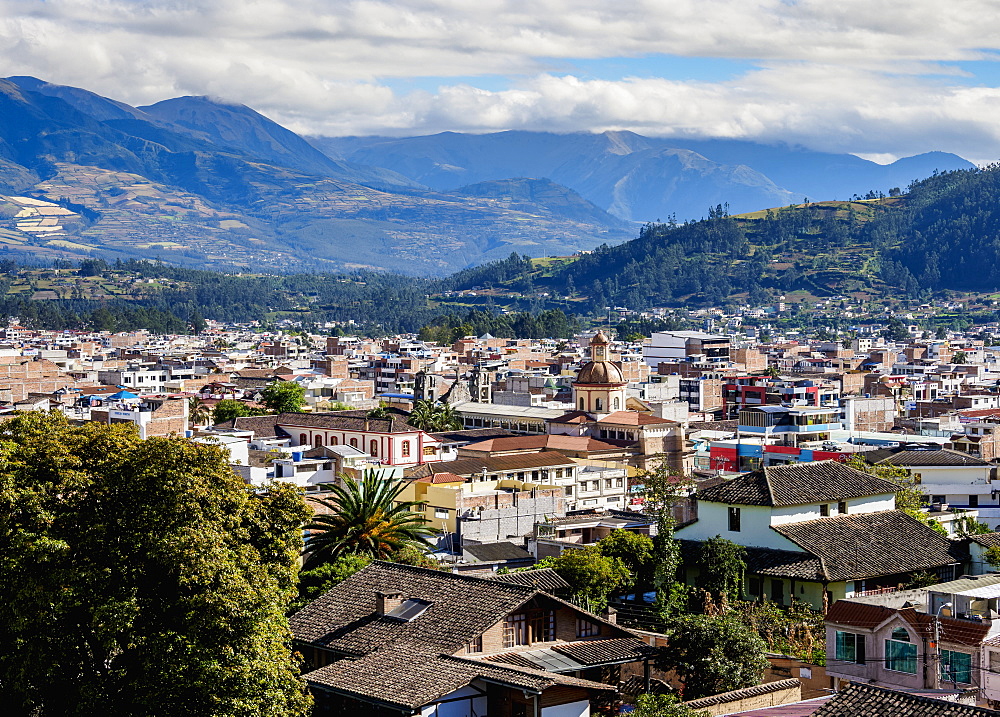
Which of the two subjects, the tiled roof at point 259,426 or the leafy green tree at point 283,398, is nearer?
the tiled roof at point 259,426

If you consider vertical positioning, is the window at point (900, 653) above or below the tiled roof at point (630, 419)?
below

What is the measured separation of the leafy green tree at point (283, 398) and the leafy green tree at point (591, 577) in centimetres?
6039

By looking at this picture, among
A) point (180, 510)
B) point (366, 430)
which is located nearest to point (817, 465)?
point (180, 510)

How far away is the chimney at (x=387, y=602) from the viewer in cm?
2609

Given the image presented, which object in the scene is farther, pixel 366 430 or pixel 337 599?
pixel 366 430

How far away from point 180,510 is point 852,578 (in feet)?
45.8

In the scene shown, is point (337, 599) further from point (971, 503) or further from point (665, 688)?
point (971, 503)

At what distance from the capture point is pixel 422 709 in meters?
22.3

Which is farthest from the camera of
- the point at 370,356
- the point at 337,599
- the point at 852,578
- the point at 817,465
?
the point at 370,356

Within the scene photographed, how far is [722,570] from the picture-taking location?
30.7 meters

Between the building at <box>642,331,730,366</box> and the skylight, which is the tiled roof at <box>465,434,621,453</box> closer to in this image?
the skylight

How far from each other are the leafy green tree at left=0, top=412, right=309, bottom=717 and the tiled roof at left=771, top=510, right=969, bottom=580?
1253cm

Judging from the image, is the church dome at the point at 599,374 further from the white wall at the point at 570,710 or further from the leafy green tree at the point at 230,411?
the white wall at the point at 570,710

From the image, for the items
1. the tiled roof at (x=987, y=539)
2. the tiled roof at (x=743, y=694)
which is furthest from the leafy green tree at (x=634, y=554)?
the tiled roof at (x=743, y=694)
